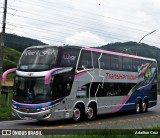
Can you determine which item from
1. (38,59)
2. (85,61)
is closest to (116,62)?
(85,61)

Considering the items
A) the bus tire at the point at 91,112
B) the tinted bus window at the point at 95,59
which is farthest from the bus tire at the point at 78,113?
the tinted bus window at the point at 95,59

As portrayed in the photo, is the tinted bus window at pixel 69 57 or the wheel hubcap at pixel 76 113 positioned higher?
the tinted bus window at pixel 69 57

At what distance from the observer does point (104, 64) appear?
2175 cm

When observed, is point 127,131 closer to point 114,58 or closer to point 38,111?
point 38,111

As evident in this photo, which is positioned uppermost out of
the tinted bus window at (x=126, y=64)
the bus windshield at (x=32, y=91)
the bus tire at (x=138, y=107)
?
the tinted bus window at (x=126, y=64)

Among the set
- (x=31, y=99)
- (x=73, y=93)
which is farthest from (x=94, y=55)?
(x=31, y=99)

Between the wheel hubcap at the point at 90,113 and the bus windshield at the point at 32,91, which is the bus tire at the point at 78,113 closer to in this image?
the wheel hubcap at the point at 90,113

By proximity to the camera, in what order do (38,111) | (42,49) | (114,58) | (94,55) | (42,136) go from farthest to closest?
(114,58) → (94,55) → (42,49) → (38,111) → (42,136)

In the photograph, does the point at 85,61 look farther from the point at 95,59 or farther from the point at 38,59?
the point at 38,59

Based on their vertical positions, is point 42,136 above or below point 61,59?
below

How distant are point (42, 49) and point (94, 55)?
321 centimetres

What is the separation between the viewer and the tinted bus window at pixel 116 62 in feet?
74.4

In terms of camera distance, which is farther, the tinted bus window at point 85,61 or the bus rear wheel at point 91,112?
the bus rear wheel at point 91,112

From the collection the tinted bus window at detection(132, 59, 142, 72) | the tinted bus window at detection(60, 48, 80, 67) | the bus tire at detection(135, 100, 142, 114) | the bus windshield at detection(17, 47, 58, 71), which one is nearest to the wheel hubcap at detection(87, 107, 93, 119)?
the tinted bus window at detection(60, 48, 80, 67)
